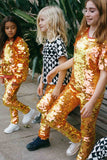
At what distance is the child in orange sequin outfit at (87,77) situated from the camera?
1.97 metres

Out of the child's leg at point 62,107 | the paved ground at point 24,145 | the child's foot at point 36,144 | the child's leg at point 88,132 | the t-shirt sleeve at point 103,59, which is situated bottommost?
the paved ground at point 24,145

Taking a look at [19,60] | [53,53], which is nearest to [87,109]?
[53,53]

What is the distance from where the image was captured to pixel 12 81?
2.91 metres

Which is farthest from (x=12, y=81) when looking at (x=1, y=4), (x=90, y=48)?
(x=1, y=4)

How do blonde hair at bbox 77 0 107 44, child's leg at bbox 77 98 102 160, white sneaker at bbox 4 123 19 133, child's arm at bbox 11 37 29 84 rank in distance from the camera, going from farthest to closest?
white sneaker at bbox 4 123 19 133
child's arm at bbox 11 37 29 84
child's leg at bbox 77 98 102 160
blonde hair at bbox 77 0 107 44

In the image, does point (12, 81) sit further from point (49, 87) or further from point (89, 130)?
point (89, 130)

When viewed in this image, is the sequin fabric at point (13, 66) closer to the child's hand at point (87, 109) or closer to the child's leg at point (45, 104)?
the child's leg at point (45, 104)

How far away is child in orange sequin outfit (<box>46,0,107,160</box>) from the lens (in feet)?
6.47

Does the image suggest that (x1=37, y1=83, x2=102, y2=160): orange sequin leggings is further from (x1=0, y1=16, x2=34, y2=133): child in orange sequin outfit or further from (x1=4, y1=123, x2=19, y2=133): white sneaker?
(x1=4, y1=123, x2=19, y2=133): white sneaker

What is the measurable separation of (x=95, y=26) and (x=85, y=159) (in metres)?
1.20

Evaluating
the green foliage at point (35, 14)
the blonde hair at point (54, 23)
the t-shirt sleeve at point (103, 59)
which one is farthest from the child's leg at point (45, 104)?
the green foliage at point (35, 14)

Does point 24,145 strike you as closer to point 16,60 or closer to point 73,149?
point 73,149

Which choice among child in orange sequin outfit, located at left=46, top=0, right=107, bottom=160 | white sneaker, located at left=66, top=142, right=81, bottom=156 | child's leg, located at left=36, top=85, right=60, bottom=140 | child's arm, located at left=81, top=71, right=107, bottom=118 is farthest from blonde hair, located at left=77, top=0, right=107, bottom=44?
white sneaker, located at left=66, top=142, right=81, bottom=156

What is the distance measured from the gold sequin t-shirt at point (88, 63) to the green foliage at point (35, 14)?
4.80ft
